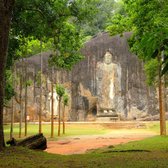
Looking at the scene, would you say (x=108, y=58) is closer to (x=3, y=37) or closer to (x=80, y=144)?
(x=80, y=144)

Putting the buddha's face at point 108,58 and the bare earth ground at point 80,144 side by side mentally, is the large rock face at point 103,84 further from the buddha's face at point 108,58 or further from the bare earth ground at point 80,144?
the bare earth ground at point 80,144

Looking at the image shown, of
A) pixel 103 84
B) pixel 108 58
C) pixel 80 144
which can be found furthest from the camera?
pixel 108 58

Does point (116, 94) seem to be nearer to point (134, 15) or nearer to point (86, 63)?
point (86, 63)

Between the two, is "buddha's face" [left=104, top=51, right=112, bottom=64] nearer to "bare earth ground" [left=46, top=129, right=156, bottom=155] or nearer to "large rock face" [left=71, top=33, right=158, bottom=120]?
"large rock face" [left=71, top=33, right=158, bottom=120]

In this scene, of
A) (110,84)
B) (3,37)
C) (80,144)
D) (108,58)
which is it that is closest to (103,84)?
(110,84)

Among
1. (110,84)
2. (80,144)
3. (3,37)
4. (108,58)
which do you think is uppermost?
(108,58)

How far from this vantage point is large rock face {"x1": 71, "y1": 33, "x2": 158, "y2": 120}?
43.6m

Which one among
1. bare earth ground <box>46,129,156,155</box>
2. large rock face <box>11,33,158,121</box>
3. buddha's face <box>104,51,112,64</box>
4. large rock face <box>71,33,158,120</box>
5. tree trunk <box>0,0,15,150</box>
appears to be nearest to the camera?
tree trunk <box>0,0,15,150</box>

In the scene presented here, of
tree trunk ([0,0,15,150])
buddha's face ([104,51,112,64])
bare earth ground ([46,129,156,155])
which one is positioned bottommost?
bare earth ground ([46,129,156,155])

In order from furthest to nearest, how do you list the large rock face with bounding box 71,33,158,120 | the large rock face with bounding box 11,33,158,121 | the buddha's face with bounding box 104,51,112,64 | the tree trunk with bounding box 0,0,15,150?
the buddha's face with bounding box 104,51,112,64
the large rock face with bounding box 71,33,158,120
the large rock face with bounding box 11,33,158,121
the tree trunk with bounding box 0,0,15,150

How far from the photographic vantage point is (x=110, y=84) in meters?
45.5

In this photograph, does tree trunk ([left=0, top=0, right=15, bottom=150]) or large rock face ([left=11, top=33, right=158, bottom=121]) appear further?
large rock face ([left=11, top=33, right=158, bottom=121])

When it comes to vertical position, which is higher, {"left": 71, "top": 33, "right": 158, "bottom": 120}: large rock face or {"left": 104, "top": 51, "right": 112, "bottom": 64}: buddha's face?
{"left": 104, "top": 51, "right": 112, "bottom": 64}: buddha's face

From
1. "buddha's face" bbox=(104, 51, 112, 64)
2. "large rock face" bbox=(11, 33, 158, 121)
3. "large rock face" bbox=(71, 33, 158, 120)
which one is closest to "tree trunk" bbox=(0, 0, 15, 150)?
"large rock face" bbox=(11, 33, 158, 121)
